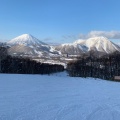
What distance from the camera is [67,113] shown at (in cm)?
1306

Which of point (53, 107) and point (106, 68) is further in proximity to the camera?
point (106, 68)

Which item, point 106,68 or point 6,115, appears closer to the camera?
point 6,115

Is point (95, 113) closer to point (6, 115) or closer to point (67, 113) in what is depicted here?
point (67, 113)

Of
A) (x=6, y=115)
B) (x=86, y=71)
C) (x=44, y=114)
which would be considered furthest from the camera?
(x=86, y=71)

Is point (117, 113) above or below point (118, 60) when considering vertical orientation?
below

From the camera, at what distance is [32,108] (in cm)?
1376

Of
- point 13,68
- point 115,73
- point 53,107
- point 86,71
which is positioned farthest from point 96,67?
point 53,107

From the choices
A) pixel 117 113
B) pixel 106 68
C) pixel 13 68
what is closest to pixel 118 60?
pixel 106 68

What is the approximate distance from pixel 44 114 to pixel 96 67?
299 feet

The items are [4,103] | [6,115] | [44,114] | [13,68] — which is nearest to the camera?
[6,115]

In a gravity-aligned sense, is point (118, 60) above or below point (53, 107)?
above

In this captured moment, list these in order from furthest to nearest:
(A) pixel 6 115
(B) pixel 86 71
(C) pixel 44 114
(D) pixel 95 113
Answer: (B) pixel 86 71 → (D) pixel 95 113 → (C) pixel 44 114 → (A) pixel 6 115

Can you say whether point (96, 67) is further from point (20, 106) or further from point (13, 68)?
point (20, 106)

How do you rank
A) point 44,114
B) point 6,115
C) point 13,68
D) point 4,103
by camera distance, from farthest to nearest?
point 13,68, point 4,103, point 44,114, point 6,115
